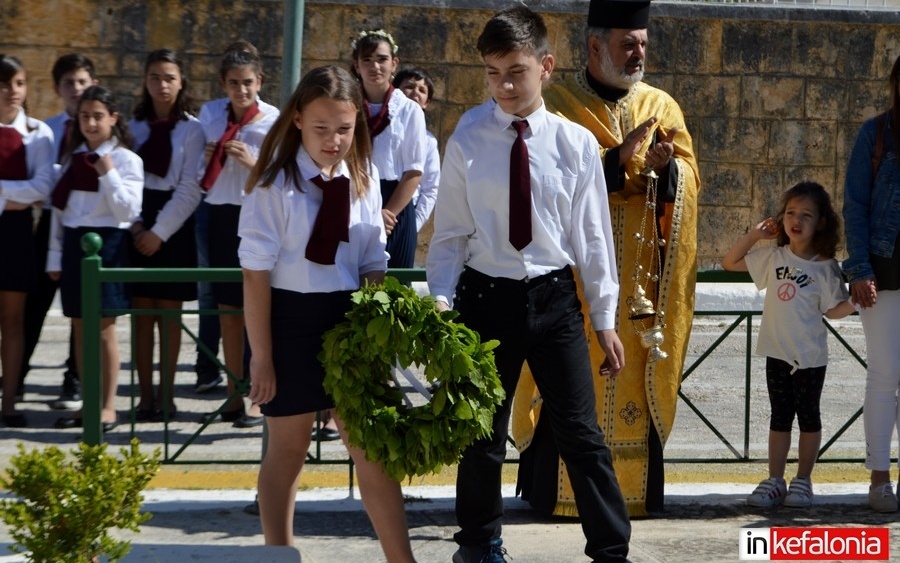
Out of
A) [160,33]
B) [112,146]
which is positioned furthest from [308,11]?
[112,146]

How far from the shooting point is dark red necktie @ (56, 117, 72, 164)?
7684 mm

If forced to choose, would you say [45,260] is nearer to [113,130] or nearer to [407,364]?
[113,130]

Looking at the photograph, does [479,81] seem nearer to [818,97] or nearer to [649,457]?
[818,97]

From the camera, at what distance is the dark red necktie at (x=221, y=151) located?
301 inches

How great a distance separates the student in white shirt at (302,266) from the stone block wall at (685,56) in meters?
7.01

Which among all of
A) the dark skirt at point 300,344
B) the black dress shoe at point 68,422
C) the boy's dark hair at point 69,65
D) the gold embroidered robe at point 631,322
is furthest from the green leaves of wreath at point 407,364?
the boy's dark hair at point 69,65

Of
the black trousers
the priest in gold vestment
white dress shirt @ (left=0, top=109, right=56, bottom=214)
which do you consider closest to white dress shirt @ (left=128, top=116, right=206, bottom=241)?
white dress shirt @ (left=0, top=109, right=56, bottom=214)

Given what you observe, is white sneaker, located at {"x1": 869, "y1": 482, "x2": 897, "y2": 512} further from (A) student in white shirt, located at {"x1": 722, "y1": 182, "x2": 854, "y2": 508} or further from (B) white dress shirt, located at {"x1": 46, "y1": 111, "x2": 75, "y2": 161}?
(B) white dress shirt, located at {"x1": 46, "y1": 111, "x2": 75, "y2": 161}

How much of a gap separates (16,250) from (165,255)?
84cm

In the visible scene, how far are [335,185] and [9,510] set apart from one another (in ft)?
5.01

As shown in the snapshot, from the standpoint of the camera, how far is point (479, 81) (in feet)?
38.4

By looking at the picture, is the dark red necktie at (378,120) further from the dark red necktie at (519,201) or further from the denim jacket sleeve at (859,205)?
the dark red necktie at (519,201)

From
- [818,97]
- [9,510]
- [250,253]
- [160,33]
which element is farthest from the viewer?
[818,97]

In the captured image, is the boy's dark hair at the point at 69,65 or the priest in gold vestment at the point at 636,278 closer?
the priest in gold vestment at the point at 636,278
